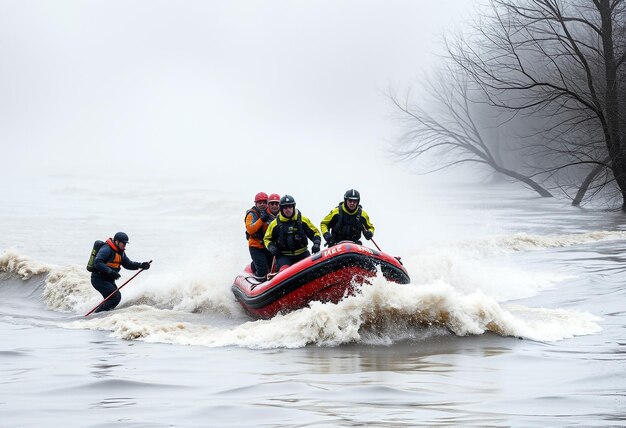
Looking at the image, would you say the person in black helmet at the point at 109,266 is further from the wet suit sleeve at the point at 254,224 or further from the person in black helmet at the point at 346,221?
the person in black helmet at the point at 346,221

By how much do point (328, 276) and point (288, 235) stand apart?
1.75 m

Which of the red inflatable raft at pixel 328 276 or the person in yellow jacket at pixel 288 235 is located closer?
the red inflatable raft at pixel 328 276

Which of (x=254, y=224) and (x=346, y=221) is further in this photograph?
(x=254, y=224)

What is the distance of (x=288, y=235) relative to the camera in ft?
38.0

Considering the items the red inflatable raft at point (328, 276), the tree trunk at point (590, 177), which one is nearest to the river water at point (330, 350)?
the red inflatable raft at point (328, 276)

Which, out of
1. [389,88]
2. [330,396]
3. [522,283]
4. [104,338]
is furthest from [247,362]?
[389,88]

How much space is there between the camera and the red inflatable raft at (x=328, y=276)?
991 cm

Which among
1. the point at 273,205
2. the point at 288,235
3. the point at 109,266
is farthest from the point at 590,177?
the point at 288,235

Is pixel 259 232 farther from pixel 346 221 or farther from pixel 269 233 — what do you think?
pixel 346 221

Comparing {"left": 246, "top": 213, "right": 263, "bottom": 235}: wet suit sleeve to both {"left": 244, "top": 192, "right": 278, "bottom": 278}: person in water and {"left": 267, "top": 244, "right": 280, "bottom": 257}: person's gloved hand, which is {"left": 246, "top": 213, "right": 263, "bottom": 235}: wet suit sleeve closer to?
{"left": 244, "top": 192, "right": 278, "bottom": 278}: person in water

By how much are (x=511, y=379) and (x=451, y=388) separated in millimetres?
584

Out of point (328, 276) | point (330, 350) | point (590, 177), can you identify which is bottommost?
point (330, 350)

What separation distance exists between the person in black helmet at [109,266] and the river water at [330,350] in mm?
327

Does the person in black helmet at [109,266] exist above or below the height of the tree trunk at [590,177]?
below
